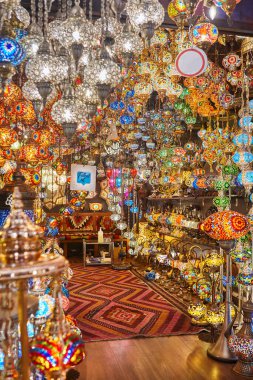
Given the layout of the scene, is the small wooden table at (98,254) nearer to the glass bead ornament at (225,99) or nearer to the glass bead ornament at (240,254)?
the glass bead ornament at (240,254)

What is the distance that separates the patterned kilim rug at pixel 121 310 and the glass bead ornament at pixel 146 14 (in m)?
3.62

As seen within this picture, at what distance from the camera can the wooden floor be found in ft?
11.1

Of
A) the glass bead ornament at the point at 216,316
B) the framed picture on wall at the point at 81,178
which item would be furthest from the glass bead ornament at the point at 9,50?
the framed picture on wall at the point at 81,178

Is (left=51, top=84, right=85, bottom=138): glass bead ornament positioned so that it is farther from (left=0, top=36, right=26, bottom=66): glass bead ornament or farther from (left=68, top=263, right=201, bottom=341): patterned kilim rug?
(left=68, top=263, right=201, bottom=341): patterned kilim rug

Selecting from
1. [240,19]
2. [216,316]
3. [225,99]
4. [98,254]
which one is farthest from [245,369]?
[98,254]

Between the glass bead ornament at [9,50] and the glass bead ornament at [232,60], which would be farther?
the glass bead ornament at [232,60]

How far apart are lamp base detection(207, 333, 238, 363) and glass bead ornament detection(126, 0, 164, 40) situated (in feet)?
9.68

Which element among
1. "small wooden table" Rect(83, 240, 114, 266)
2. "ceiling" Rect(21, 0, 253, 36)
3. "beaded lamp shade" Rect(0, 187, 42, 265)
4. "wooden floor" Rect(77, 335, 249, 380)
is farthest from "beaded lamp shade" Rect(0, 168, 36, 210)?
"small wooden table" Rect(83, 240, 114, 266)

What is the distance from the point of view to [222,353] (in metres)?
3.70

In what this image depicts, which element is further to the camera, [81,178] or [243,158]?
[81,178]

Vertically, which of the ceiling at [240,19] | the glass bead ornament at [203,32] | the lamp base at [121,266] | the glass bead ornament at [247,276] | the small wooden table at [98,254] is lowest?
the lamp base at [121,266]

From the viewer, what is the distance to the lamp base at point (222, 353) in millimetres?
3664

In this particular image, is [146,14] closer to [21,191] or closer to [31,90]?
[31,90]

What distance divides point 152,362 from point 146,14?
121 inches
